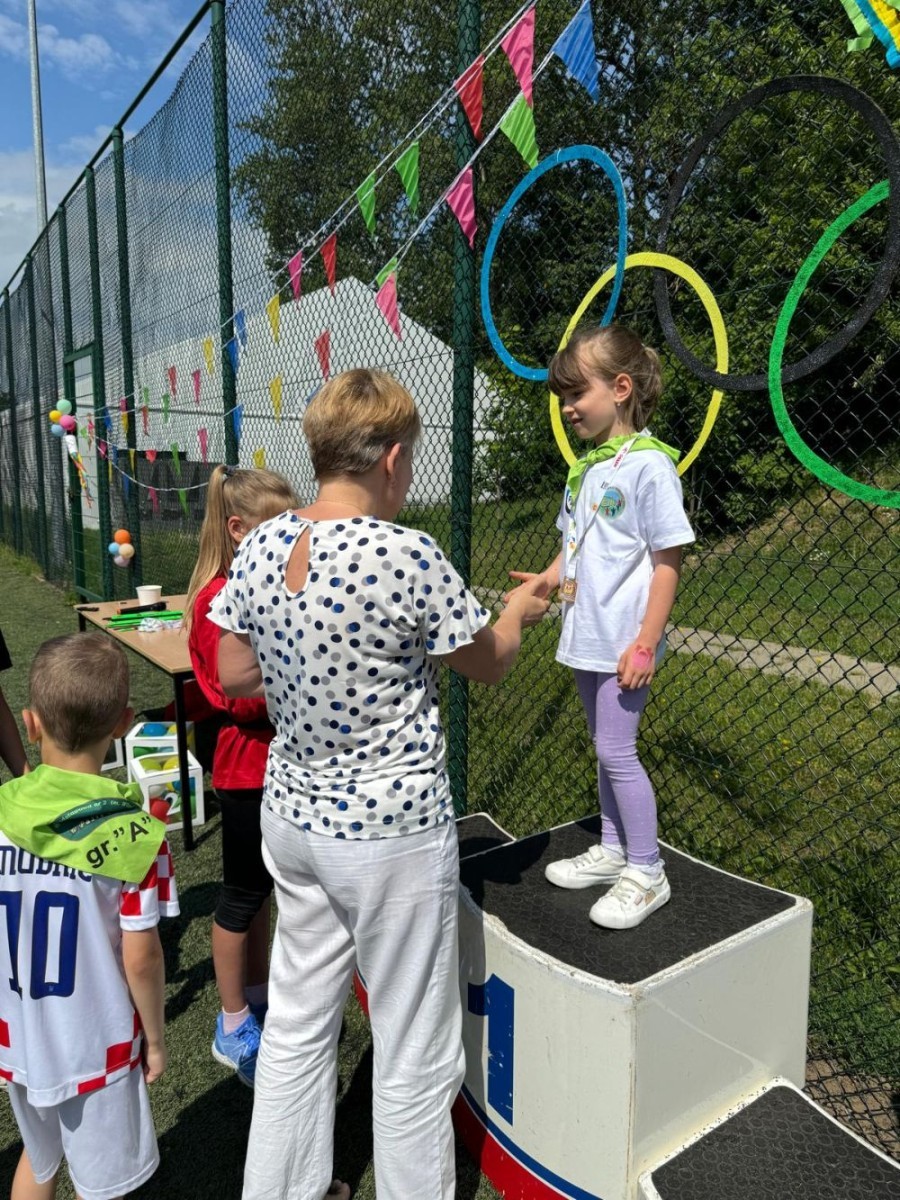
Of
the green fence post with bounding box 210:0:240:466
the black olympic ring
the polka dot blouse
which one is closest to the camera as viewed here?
the polka dot blouse

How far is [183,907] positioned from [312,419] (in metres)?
2.47

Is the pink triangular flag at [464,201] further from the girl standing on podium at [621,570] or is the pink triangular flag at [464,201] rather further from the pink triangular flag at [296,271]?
the pink triangular flag at [296,271]

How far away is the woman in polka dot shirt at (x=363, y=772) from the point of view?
5.18 ft

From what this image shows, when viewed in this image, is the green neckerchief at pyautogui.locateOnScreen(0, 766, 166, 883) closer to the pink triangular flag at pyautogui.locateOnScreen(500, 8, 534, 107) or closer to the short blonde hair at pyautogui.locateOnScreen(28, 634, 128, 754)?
the short blonde hair at pyautogui.locateOnScreen(28, 634, 128, 754)

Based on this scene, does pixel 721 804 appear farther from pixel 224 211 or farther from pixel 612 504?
pixel 224 211

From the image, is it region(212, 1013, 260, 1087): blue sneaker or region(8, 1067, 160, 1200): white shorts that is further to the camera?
region(212, 1013, 260, 1087): blue sneaker

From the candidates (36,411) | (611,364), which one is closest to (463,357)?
(611,364)

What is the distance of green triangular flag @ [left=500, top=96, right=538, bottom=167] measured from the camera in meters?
2.63

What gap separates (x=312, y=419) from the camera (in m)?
1.66

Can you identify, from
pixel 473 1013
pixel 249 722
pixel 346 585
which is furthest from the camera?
pixel 249 722

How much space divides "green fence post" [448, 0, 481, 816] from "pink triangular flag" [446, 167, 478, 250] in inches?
2.6

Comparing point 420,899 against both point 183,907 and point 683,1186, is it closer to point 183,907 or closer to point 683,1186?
point 683,1186

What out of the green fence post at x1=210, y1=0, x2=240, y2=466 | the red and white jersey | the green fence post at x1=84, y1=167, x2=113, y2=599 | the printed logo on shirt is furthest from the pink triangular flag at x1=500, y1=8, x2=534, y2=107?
the green fence post at x1=84, y1=167, x2=113, y2=599

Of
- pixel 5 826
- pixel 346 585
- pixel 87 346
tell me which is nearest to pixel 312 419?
pixel 346 585
